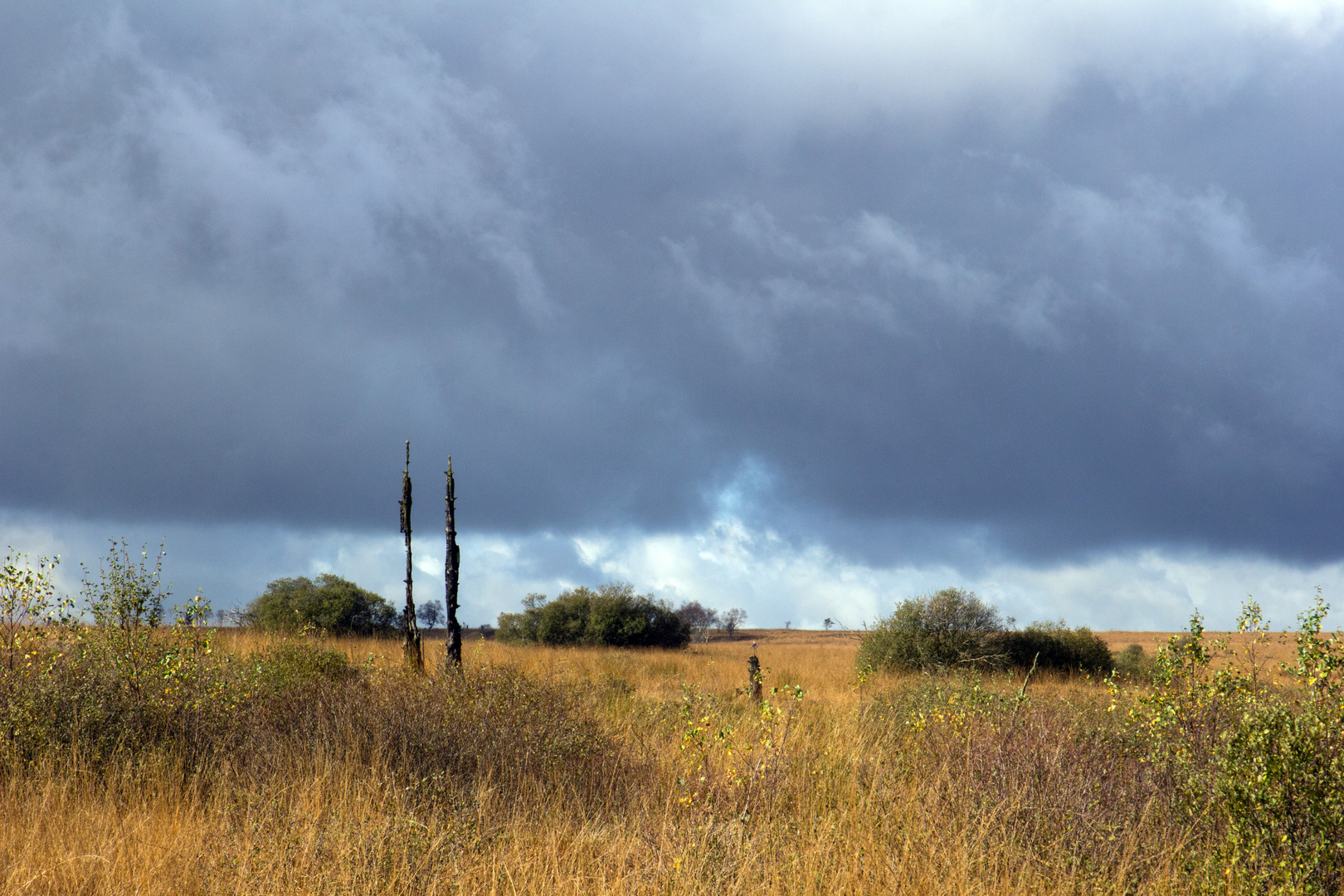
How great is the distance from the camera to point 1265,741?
5.33 metres

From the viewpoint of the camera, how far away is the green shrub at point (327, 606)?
30.4 meters

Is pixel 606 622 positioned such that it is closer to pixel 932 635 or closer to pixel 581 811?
pixel 932 635

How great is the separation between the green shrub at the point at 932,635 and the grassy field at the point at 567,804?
41.5 ft

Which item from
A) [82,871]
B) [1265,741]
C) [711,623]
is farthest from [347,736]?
[711,623]

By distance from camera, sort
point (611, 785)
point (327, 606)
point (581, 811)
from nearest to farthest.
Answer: point (581, 811) → point (611, 785) → point (327, 606)

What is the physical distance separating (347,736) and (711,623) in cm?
9943

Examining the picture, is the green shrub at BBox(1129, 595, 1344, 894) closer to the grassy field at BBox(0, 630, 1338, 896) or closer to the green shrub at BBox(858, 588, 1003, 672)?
the grassy field at BBox(0, 630, 1338, 896)

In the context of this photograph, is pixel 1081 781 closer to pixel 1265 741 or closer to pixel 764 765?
pixel 1265 741

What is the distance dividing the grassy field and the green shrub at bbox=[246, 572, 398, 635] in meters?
20.1

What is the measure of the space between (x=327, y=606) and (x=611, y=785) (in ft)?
83.5

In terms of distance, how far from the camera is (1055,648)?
26016 millimetres

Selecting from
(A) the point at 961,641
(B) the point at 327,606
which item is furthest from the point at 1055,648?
(B) the point at 327,606

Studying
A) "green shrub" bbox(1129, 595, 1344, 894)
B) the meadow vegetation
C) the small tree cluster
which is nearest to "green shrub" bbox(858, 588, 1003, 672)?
the small tree cluster

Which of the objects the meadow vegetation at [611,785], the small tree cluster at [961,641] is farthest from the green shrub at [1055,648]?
the meadow vegetation at [611,785]
